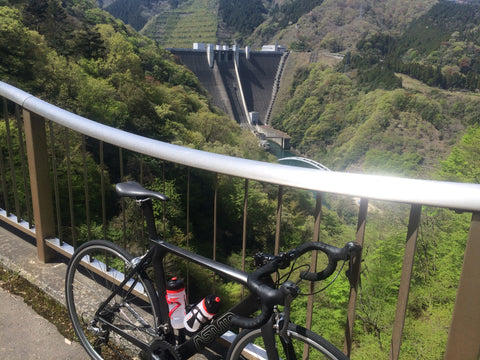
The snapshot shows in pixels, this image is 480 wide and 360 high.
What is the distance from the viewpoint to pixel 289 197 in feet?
69.5

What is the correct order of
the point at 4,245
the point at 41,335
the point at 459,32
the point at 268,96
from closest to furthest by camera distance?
the point at 41,335, the point at 4,245, the point at 268,96, the point at 459,32

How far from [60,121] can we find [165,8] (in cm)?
12485

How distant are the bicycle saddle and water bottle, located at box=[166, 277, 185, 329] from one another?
0.33 m

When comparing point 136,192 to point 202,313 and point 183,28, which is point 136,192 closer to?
point 202,313

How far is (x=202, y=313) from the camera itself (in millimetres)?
1358

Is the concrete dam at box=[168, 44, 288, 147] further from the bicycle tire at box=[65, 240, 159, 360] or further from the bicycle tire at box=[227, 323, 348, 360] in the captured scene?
the bicycle tire at box=[227, 323, 348, 360]

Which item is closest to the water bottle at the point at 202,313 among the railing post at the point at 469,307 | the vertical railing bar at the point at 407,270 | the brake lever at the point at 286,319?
the brake lever at the point at 286,319

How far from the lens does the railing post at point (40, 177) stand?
85.2 inches

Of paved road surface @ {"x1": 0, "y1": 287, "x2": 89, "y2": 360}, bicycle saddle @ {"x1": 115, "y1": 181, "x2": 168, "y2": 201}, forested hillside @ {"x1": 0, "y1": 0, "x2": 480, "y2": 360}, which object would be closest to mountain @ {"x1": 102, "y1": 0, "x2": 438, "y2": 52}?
forested hillside @ {"x1": 0, "y1": 0, "x2": 480, "y2": 360}

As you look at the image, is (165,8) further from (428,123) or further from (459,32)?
(428,123)

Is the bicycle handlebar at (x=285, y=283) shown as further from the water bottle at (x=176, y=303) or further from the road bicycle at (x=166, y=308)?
the water bottle at (x=176, y=303)

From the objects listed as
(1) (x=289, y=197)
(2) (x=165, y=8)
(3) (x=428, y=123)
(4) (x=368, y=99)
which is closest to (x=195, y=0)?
(2) (x=165, y=8)

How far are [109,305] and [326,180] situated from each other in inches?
46.8

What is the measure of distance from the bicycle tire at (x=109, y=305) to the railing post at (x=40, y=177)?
1.32 ft
